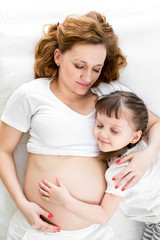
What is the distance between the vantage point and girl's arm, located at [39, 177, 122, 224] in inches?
55.2

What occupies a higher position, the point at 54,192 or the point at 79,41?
the point at 79,41

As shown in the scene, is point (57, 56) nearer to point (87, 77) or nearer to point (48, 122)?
point (87, 77)

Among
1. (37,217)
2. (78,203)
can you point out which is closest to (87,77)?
(78,203)

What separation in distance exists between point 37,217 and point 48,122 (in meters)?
0.43

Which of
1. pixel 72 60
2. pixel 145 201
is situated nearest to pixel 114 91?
pixel 72 60

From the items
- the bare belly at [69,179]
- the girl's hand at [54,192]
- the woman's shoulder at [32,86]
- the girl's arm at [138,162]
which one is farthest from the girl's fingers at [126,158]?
the woman's shoulder at [32,86]

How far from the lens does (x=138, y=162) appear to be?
1.46 metres

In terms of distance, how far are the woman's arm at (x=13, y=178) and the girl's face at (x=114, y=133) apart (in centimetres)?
39

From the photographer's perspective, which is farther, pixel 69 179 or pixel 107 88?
pixel 107 88

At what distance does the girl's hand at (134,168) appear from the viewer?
1.44 m

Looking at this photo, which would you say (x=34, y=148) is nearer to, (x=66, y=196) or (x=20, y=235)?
(x=66, y=196)

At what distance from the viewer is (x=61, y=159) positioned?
150 cm

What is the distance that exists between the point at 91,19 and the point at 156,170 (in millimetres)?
764

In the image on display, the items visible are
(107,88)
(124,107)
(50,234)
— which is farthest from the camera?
(107,88)
